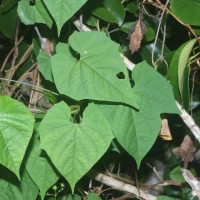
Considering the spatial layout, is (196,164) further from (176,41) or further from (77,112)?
(77,112)

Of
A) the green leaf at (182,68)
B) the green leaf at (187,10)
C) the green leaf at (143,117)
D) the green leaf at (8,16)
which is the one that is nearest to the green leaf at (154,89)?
the green leaf at (143,117)

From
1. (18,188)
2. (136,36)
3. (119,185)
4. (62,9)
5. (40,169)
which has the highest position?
(62,9)

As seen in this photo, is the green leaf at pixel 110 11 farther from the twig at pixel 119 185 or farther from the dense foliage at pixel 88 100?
the twig at pixel 119 185

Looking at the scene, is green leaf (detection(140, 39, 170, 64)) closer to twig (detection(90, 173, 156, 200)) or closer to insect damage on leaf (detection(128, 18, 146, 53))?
insect damage on leaf (detection(128, 18, 146, 53))

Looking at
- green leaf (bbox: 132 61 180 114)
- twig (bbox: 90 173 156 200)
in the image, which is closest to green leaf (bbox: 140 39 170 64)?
green leaf (bbox: 132 61 180 114)

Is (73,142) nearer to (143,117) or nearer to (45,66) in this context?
(143,117)

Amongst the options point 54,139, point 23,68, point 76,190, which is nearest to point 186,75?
point 54,139

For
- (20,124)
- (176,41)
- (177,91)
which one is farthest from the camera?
(176,41)

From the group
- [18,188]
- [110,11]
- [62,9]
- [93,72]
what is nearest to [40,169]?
[18,188]
